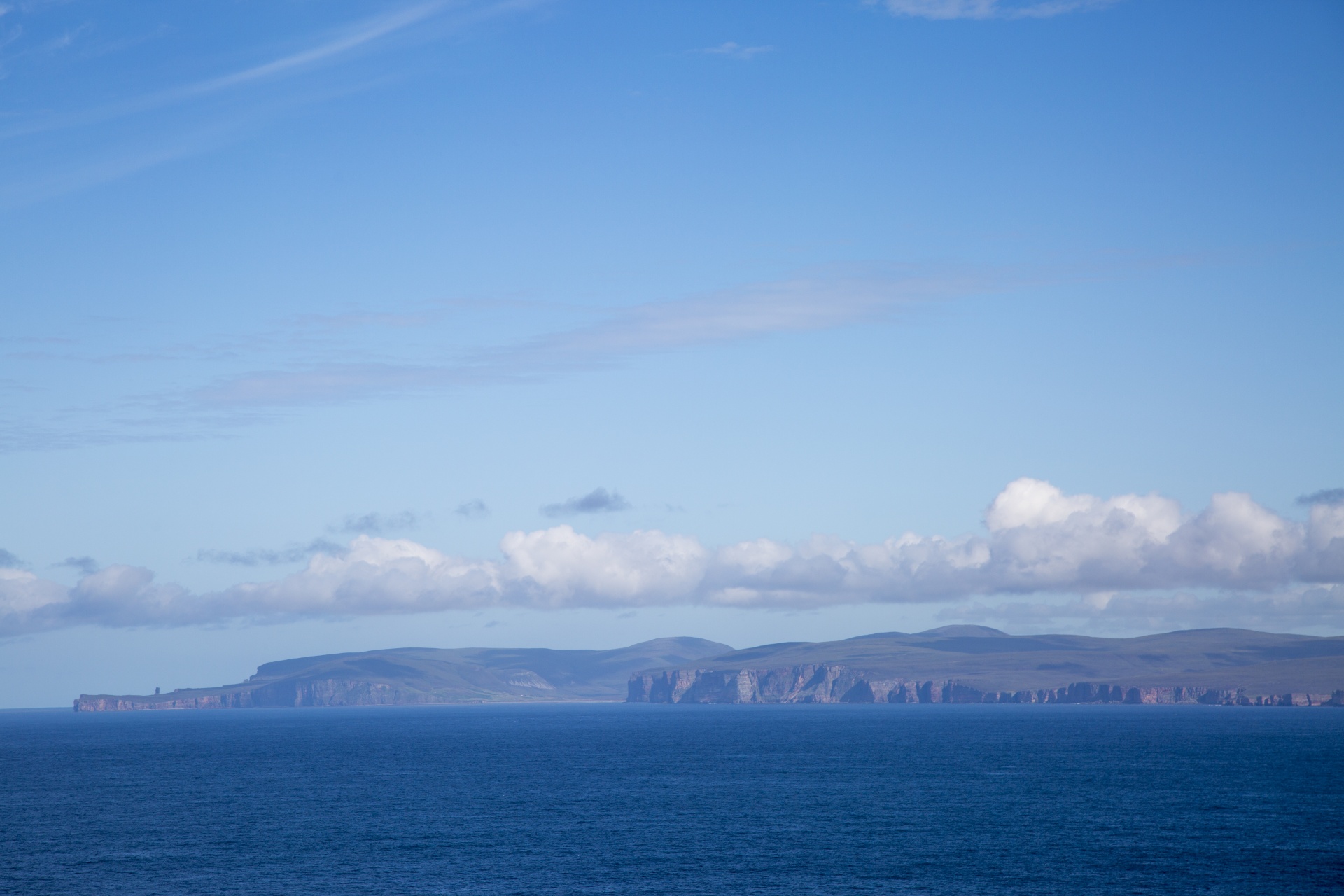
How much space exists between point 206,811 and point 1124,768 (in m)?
142

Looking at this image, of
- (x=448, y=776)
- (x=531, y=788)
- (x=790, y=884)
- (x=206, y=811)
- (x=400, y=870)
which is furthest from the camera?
(x=448, y=776)

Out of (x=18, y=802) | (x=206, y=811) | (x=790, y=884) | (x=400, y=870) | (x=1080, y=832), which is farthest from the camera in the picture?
(x=18, y=802)

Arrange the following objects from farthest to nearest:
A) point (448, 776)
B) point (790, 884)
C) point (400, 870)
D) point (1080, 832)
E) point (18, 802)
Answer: point (448, 776)
point (18, 802)
point (1080, 832)
point (400, 870)
point (790, 884)

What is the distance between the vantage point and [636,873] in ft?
363

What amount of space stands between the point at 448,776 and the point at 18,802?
62188 mm

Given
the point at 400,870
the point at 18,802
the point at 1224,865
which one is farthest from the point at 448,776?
the point at 1224,865

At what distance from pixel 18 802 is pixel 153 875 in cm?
7063

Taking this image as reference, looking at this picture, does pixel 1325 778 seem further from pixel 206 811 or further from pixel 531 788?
pixel 206 811

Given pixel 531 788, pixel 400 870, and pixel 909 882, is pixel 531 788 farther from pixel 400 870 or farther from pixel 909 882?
pixel 909 882

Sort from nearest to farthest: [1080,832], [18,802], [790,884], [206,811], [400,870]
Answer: [790,884] → [400,870] → [1080,832] → [206,811] → [18,802]

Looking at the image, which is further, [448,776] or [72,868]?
[448,776]

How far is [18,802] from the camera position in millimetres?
166000

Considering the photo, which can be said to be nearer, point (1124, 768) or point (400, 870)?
point (400, 870)

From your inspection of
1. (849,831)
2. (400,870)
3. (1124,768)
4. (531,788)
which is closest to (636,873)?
(400,870)
